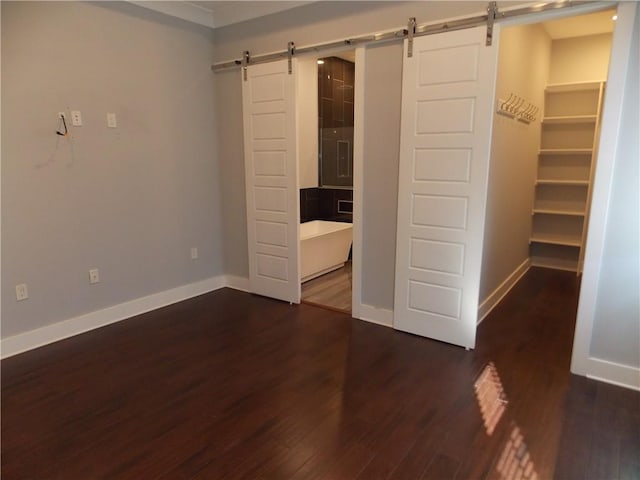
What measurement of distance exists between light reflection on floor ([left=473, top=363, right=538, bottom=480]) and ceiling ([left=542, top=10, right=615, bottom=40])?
362cm

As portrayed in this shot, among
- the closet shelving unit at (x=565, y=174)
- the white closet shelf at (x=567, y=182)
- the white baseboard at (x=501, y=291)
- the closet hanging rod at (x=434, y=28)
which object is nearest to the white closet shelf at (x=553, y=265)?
the closet shelving unit at (x=565, y=174)

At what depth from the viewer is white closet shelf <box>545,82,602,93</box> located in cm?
470

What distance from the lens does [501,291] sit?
4.07 m

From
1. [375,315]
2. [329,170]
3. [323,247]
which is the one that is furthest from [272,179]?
[329,170]

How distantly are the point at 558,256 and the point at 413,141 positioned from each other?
3.43 metres

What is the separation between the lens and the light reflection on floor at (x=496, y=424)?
180 centimetres

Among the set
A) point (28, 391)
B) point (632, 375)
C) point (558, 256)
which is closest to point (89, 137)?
point (28, 391)

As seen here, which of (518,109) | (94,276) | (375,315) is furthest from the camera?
(518,109)

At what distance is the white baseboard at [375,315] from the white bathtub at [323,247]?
1055mm

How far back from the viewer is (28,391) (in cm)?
242

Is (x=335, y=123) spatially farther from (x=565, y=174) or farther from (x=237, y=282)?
(x=565, y=174)

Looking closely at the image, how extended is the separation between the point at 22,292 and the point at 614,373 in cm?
402

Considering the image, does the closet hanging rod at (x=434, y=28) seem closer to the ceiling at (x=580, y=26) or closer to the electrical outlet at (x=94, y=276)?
the ceiling at (x=580, y=26)

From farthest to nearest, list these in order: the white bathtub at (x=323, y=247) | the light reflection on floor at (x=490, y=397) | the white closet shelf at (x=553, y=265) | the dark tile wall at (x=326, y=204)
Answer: the dark tile wall at (x=326, y=204) < the white closet shelf at (x=553, y=265) < the white bathtub at (x=323, y=247) < the light reflection on floor at (x=490, y=397)
